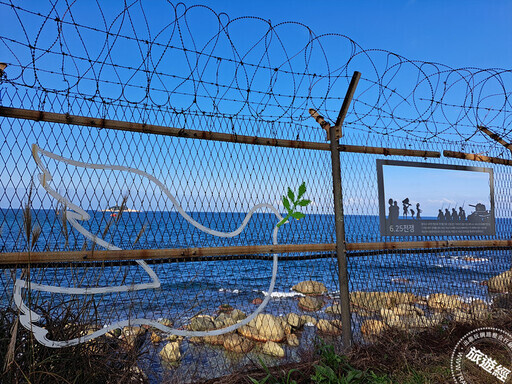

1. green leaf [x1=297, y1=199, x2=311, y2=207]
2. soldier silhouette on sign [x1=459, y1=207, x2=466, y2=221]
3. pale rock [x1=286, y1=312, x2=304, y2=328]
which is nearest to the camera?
green leaf [x1=297, y1=199, x2=311, y2=207]

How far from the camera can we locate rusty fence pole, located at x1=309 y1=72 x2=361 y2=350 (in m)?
→ 3.81

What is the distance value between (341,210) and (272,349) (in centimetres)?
423

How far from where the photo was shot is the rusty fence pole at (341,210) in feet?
12.5

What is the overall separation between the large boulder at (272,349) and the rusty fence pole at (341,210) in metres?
3.42

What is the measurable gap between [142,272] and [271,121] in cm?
187

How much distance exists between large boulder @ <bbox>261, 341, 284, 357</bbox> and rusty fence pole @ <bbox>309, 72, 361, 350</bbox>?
342cm

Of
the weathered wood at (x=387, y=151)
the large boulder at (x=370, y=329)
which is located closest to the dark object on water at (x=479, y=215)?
the weathered wood at (x=387, y=151)

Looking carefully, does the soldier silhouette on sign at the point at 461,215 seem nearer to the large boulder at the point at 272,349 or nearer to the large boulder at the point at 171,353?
the large boulder at the point at 272,349

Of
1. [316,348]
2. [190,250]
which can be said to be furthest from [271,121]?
[316,348]

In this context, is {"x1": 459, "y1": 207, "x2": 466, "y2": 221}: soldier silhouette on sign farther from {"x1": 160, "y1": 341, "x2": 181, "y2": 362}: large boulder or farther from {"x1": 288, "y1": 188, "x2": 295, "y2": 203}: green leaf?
{"x1": 160, "y1": 341, "x2": 181, "y2": 362}: large boulder

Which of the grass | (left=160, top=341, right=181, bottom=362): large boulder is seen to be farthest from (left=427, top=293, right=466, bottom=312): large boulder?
(left=160, top=341, right=181, bottom=362): large boulder

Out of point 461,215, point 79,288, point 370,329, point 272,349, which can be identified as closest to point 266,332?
point 272,349

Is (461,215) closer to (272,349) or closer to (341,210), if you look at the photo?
(341,210)

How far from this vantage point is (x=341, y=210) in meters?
4.00
